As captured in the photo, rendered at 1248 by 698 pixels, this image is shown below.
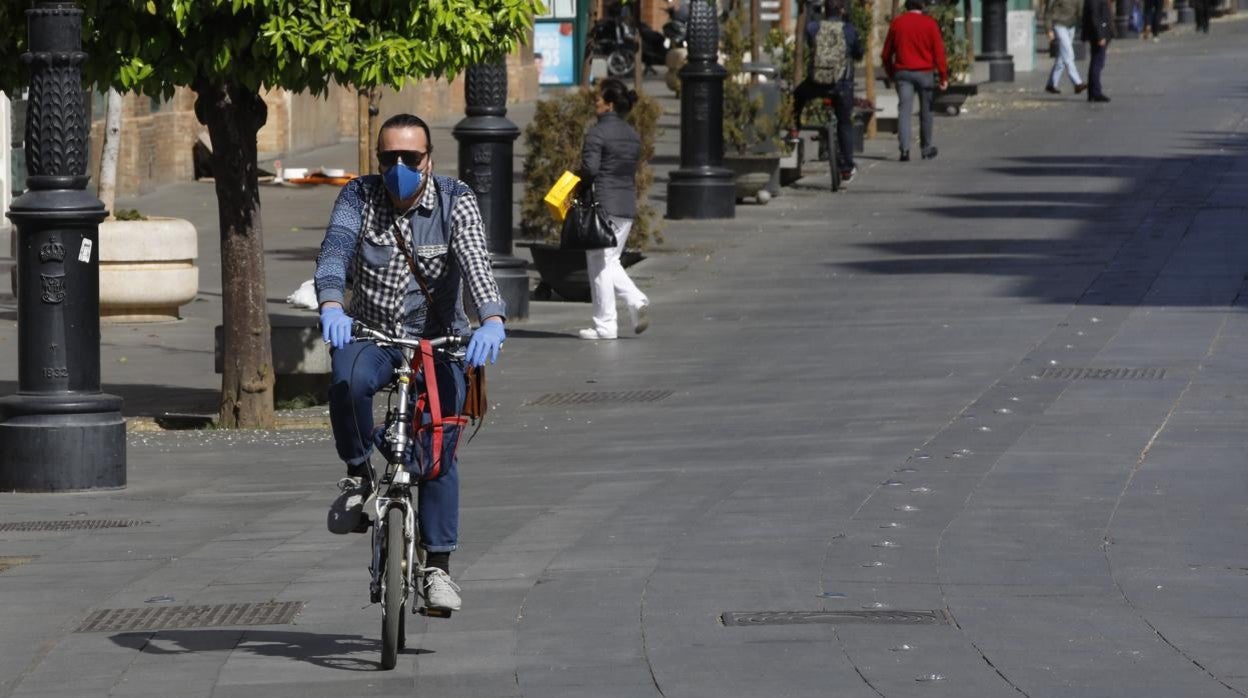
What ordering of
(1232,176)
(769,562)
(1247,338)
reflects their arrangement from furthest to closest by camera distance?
(1232,176) → (1247,338) → (769,562)

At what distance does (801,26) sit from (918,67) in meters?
2.31

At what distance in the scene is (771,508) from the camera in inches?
373

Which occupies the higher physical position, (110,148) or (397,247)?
(110,148)

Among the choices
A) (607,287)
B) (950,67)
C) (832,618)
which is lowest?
(832,618)

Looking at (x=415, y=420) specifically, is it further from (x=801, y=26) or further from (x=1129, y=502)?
(x=801, y=26)

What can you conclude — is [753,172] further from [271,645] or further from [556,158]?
[271,645]

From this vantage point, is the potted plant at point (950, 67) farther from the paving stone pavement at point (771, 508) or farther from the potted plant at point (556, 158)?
the potted plant at point (556, 158)

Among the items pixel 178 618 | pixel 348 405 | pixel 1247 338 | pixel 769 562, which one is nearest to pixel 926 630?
pixel 769 562

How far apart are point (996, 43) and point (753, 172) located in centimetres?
1716

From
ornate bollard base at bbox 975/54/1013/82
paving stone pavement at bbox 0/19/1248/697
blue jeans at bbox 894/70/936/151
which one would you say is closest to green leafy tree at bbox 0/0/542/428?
paving stone pavement at bbox 0/19/1248/697

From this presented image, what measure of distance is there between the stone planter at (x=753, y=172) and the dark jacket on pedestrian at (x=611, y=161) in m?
8.49

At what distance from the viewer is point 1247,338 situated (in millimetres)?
14500

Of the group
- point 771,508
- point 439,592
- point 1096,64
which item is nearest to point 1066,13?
point 1096,64

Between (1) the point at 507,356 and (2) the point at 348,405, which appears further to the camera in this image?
(1) the point at 507,356
